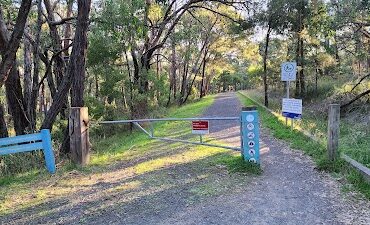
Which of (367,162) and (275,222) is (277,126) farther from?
(275,222)

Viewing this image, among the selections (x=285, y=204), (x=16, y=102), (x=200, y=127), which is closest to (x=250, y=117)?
(x=200, y=127)

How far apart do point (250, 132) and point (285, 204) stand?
1.73 m

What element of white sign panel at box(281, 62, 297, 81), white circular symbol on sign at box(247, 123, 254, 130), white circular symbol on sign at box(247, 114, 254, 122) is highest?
white sign panel at box(281, 62, 297, 81)

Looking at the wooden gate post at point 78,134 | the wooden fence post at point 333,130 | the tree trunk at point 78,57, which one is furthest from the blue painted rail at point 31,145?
the wooden fence post at point 333,130

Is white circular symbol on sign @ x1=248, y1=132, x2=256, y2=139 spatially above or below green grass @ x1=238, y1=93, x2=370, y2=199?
above

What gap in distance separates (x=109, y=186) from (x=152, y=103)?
13.2m

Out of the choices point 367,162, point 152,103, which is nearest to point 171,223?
point 367,162

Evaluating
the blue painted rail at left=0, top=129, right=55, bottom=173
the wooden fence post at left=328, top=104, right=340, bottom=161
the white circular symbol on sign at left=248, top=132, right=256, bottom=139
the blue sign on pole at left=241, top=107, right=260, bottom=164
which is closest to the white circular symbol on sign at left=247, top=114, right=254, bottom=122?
the blue sign on pole at left=241, top=107, right=260, bottom=164

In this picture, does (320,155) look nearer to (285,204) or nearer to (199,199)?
(285,204)

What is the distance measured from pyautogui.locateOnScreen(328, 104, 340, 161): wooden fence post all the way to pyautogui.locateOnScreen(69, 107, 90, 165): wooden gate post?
4921mm

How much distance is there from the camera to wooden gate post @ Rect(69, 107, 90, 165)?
6992 mm

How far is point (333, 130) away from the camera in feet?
21.3

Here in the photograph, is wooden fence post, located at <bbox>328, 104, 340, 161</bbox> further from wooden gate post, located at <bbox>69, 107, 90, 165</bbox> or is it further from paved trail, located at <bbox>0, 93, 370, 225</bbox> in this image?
wooden gate post, located at <bbox>69, 107, 90, 165</bbox>

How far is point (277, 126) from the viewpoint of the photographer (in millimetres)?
11867
